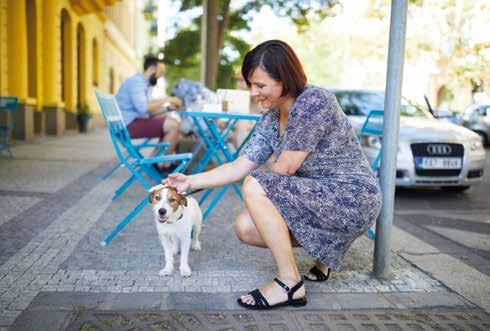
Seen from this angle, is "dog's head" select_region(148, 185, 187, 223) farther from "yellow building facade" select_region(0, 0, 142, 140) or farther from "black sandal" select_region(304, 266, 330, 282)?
A: "yellow building facade" select_region(0, 0, 142, 140)

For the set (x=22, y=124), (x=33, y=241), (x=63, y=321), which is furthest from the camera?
(x=22, y=124)

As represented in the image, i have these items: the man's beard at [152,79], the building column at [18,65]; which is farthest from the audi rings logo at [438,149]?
the building column at [18,65]

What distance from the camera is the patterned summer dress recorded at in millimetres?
2713

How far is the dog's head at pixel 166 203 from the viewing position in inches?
122

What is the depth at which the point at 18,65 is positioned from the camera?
40.2 ft

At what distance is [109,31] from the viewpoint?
26203mm

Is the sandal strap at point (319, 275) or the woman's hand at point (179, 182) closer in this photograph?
the woman's hand at point (179, 182)

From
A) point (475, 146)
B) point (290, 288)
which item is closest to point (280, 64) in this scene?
point (290, 288)

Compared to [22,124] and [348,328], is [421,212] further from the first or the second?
[22,124]

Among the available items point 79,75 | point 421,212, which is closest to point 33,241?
point 421,212

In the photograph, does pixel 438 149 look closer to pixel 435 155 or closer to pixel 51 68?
pixel 435 155

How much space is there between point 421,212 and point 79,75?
17.7 meters

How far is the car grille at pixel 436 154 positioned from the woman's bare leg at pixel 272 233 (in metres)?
4.15

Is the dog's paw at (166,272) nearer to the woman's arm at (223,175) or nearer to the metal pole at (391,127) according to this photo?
the woman's arm at (223,175)
